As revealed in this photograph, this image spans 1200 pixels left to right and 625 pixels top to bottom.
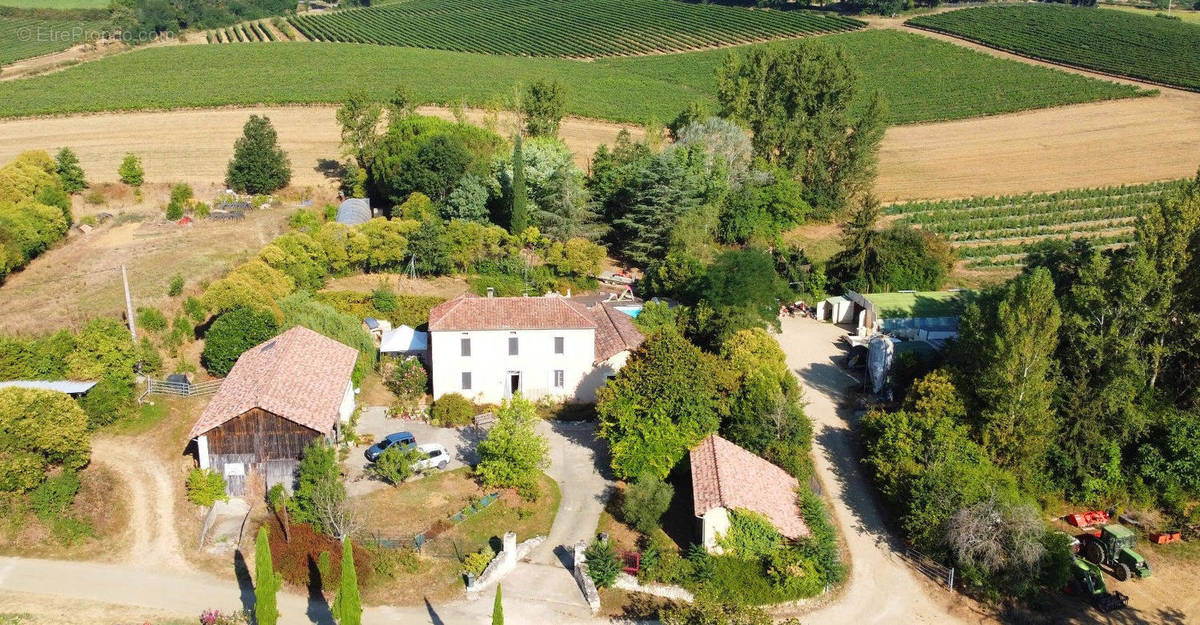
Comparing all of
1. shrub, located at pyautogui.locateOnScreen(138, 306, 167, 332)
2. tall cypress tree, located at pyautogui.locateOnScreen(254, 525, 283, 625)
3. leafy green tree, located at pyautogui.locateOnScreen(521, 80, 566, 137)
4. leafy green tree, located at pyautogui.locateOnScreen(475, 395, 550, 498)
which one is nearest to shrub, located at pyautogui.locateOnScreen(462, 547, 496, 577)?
leafy green tree, located at pyautogui.locateOnScreen(475, 395, 550, 498)

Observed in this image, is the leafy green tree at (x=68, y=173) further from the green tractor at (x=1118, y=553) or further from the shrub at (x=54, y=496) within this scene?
the green tractor at (x=1118, y=553)

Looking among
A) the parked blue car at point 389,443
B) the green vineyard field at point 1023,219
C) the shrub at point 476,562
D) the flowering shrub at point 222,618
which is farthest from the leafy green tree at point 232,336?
the green vineyard field at point 1023,219

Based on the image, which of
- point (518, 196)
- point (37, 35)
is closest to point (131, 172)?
point (518, 196)

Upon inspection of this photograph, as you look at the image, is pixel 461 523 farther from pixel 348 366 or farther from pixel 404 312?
pixel 404 312

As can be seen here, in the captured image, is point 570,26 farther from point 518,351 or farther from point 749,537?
point 749,537

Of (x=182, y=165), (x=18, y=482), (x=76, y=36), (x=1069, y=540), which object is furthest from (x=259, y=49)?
(x=1069, y=540)

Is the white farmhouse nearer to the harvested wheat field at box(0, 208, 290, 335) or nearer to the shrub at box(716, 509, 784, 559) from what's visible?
the shrub at box(716, 509, 784, 559)
